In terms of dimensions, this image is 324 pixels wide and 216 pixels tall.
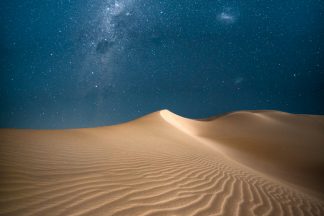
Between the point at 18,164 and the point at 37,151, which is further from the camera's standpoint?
the point at 37,151

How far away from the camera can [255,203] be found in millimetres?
3555

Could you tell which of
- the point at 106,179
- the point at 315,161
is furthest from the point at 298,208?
the point at 315,161

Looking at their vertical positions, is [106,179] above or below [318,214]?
above

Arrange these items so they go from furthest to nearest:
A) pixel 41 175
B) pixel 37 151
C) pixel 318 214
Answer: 1. pixel 37 151
2. pixel 318 214
3. pixel 41 175

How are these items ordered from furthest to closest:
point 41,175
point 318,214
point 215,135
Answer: point 215,135 → point 318,214 → point 41,175

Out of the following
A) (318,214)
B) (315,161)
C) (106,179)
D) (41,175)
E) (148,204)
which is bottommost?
(315,161)

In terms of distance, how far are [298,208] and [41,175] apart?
15.6 ft

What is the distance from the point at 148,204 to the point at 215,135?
15632 mm

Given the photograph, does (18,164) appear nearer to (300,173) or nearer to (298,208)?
(298,208)

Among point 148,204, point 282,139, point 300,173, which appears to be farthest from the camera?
point 282,139

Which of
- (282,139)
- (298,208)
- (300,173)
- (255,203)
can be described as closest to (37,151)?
(255,203)

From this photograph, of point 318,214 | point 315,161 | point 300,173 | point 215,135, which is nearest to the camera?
point 318,214

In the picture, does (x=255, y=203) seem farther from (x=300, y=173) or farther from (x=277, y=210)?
(x=300, y=173)

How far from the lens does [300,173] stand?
9.41 m
